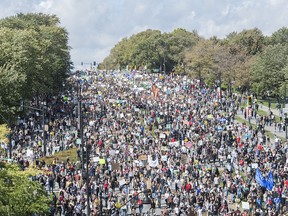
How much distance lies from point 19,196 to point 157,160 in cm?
1753

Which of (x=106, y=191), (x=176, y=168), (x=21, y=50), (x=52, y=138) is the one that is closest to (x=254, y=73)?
(x=21, y=50)

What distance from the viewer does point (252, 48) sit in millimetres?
117188

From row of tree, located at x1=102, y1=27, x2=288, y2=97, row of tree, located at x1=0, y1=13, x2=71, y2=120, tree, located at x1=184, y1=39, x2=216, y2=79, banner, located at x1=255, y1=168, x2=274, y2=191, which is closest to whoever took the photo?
banner, located at x1=255, y1=168, x2=274, y2=191

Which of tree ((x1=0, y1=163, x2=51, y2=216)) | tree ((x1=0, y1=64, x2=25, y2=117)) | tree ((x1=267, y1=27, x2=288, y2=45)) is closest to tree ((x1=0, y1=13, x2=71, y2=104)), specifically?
tree ((x1=0, y1=64, x2=25, y2=117))

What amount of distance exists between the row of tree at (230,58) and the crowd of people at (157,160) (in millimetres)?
22339

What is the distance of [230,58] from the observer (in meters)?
106

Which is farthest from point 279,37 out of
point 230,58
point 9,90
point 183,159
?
point 183,159

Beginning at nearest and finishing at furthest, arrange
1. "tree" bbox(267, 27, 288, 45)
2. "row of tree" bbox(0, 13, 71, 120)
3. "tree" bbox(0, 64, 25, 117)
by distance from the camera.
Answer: "tree" bbox(0, 64, 25, 117)
"row of tree" bbox(0, 13, 71, 120)
"tree" bbox(267, 27, 288, 45)

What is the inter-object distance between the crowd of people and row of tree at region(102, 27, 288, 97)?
73.3 ft

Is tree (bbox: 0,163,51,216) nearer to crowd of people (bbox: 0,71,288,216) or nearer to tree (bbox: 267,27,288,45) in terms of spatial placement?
crowd of people (bbox: 0,71,288,216)

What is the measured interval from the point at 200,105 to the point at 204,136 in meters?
17.9

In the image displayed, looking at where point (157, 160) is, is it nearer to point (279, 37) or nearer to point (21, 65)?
point (21, 65)

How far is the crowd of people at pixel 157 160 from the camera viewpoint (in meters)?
32.8

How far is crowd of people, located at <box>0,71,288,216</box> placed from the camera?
32781 mm
